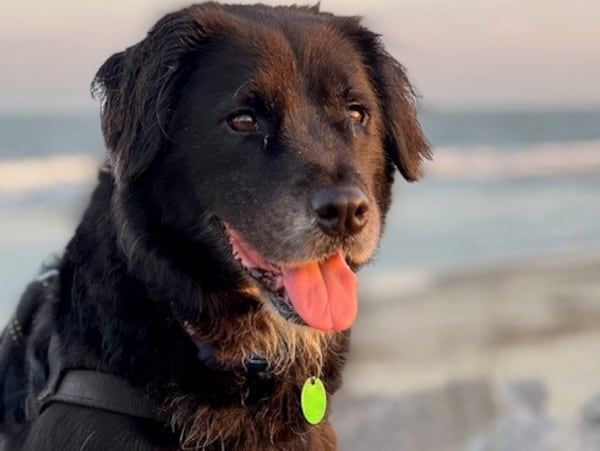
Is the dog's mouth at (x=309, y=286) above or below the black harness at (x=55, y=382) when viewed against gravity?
above

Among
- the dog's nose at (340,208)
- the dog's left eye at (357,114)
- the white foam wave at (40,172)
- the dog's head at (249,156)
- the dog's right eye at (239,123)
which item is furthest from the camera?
the white foam wave at (40,172)

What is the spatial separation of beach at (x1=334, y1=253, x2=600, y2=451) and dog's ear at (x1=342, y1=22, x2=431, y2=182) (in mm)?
2540

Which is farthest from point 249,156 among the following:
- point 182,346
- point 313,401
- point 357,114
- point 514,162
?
point 514,162

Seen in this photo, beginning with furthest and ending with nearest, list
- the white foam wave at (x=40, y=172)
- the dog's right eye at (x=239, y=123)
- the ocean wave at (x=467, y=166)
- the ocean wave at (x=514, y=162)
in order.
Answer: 1. the ocean wave at (x=514, y=162)
2. the ocean wave at (x=467, y=166)
3. the white foam wave at (x=40, y=172)
4. the dog's right eye at (x=239, y=123)

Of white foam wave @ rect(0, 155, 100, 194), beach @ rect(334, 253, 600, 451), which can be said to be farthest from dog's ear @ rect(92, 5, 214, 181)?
white foam wave @ rect(0, 155, 100, 194)

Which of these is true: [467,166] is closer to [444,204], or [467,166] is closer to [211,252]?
[444,204]

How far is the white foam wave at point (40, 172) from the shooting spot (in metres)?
17.3

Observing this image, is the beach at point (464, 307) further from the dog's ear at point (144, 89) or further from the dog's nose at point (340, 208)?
the dog's nose at point (340, 208)

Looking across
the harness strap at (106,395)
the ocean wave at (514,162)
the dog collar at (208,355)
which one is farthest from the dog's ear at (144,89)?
the ocean wave at (514,162)

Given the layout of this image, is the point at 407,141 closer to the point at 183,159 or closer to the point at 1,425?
the point at 183,159

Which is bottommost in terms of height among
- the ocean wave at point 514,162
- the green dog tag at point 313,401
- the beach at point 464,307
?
the ocean wave at point 514,162

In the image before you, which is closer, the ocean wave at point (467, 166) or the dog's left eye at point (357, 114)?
the dog's left eye at point (357, 114)

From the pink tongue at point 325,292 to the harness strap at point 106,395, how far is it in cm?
56

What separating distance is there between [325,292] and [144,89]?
0.87 meters
